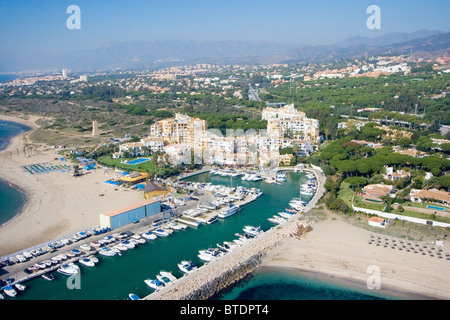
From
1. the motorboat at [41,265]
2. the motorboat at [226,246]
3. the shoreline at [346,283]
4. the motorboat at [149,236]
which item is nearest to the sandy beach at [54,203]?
the motorboat at [41,265]

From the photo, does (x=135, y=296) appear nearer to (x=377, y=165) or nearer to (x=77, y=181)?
(x=77, y=181)

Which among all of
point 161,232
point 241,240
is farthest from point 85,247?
point 241,240

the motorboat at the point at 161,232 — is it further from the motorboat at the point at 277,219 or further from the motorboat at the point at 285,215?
the motorboat at the point at 285,215

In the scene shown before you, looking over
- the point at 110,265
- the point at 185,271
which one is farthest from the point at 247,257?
the point at 110,265

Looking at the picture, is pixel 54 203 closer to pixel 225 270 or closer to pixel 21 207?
pixel 21 207

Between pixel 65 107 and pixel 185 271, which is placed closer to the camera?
pixel 185 271

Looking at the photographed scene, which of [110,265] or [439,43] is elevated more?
[439,43]
